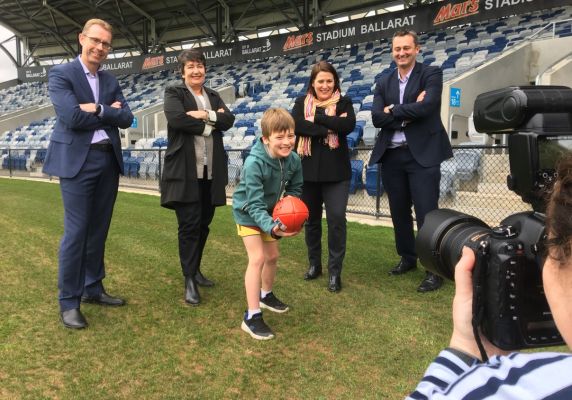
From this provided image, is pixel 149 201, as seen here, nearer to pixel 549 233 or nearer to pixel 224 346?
pixel 224 346

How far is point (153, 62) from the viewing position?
2341 centimetres

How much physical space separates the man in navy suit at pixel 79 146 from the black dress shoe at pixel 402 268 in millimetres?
2373

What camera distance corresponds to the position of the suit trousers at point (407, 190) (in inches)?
143

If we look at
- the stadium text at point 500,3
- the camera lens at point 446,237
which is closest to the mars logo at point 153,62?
the stadium text at point 500,3

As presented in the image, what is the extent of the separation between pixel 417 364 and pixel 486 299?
147cm

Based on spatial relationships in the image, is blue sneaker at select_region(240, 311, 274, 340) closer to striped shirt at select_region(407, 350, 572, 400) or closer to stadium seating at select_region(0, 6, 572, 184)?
striped shirt at select_region(407, 350, 572, 400)

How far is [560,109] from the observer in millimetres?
1361

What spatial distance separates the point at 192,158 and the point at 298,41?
16535mm

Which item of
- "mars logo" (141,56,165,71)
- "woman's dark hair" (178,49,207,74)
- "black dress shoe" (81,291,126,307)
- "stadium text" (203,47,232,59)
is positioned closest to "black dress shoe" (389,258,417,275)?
"black dress shoe" (81,291,126,307)

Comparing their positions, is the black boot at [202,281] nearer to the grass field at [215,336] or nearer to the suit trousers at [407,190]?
the grass field at [215,336]

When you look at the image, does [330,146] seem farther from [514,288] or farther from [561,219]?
[561,219]

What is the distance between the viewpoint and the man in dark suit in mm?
3537

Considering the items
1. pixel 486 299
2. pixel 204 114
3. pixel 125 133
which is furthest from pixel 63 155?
pixel 125 133

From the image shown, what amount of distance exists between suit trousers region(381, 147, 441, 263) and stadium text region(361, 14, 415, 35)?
1287 centimetres
